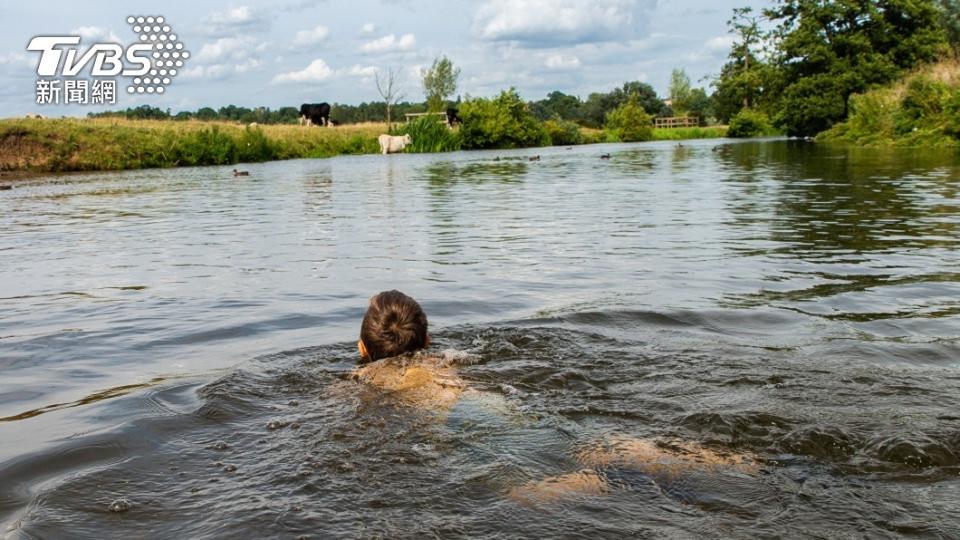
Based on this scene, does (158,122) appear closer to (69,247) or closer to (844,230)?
(69,247)

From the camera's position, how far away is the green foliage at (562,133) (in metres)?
82.4

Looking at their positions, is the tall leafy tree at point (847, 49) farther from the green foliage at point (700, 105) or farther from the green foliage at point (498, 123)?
the green foliage at point (700, 105)

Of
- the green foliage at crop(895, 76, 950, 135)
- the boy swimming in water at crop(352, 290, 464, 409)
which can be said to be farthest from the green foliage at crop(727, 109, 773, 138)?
the boy swimming in water at crop(352, 290, 464, 409)

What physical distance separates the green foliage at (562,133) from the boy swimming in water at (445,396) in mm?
77571

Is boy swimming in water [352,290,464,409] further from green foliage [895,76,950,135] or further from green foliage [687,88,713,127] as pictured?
green foliage [687,88,713,127]

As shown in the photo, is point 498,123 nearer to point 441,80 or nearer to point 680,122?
point 441,80

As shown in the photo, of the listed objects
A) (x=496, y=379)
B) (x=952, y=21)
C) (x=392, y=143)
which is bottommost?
(x=496, y=379)

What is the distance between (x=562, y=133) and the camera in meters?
83.2

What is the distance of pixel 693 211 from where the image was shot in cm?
1597

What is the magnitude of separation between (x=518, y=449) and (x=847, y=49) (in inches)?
2209

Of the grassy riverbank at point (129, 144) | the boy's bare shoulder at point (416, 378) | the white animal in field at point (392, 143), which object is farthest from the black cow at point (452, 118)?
the boy's bare shoulder at point (416, 378)

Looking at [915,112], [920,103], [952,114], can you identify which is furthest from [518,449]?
[915,112]

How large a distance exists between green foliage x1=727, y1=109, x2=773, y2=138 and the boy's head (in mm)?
79923

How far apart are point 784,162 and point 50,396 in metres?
29.2
